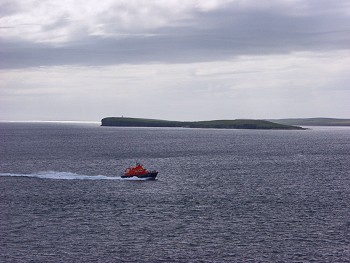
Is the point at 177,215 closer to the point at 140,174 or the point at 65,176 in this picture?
the point at 140,174

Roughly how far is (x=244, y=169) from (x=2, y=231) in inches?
3175

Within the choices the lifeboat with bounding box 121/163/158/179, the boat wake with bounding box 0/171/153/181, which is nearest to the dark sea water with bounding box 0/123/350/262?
the boat wake with bounding box 0/171/153/181

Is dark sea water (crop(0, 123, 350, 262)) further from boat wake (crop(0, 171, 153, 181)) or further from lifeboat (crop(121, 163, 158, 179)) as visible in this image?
lifeboat (crop(121, 163, 158, 179))

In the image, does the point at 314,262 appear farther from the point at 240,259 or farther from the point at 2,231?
the point at 2,231

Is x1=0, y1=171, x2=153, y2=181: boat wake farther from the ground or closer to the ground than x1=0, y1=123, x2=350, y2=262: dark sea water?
farther from the ground

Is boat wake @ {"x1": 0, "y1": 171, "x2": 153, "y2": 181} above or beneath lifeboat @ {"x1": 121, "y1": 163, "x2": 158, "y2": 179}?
beneath

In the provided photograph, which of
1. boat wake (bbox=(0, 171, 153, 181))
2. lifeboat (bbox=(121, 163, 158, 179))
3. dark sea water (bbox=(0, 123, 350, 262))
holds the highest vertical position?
lifeboat (bbox=(121, 163, 158, 179))

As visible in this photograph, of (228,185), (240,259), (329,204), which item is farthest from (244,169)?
(240,259)

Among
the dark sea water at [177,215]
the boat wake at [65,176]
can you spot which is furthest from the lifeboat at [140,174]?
the dark sea water at [177,215]

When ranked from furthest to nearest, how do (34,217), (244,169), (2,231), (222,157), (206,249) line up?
(222,157), (244,169), (34,217), (2,231), (206,249)

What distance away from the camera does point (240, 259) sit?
54281 millimetres

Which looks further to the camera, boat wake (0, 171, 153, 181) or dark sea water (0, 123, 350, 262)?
boat wake (0, 171, 153, 181)

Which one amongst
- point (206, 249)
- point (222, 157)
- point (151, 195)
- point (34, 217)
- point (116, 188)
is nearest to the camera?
point (206, 249)

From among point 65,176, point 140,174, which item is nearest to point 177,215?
point 140,174
